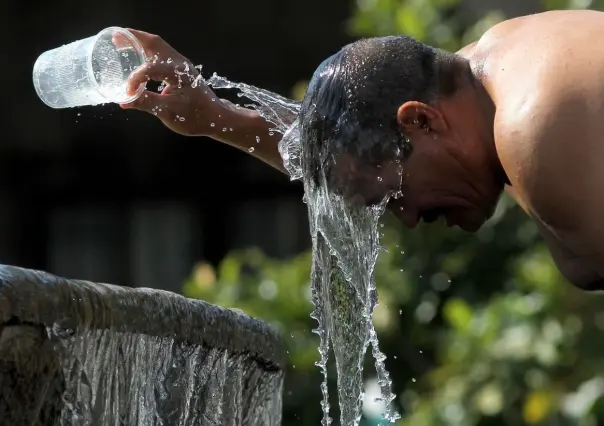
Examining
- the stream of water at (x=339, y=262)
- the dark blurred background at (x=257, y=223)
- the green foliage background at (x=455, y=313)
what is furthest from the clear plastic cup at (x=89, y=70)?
the dark blurred background at (x=257, y=223)

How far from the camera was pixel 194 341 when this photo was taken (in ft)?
8.29

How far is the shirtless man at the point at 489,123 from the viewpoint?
2246 millimetres

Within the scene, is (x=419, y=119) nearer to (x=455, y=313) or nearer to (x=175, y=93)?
(x=175, y=93)

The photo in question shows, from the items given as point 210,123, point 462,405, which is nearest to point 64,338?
point 210,123

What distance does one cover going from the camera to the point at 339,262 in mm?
2967

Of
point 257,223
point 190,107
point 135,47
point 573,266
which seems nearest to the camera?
point 573,266

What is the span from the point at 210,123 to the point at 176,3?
570 centimetres

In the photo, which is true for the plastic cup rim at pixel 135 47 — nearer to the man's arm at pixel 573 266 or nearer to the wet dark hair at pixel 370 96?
the wet dark hair at pixel 370 96

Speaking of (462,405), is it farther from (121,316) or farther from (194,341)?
(121,316)

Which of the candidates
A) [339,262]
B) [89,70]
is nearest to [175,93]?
[89,70]

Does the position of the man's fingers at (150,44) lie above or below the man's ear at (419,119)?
above

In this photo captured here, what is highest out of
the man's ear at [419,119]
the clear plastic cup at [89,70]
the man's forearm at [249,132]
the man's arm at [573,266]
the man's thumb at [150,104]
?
the clear plastic cup at [89,70]

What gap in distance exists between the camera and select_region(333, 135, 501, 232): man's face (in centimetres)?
250

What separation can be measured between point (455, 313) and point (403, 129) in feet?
7.90
